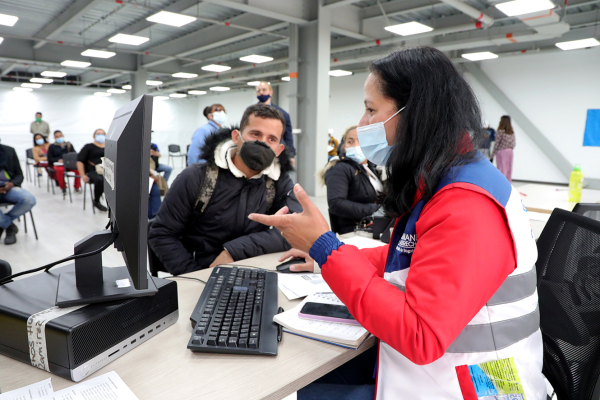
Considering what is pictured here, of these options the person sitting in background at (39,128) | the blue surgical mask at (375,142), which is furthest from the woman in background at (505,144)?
the person sitting in background at (39,128)

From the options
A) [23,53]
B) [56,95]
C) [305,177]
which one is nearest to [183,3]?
[305,177]

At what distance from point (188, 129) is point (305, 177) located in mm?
11597

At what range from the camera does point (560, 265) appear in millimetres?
1114

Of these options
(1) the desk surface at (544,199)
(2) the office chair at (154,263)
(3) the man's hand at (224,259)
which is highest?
(1) the desk surface at (544,199)

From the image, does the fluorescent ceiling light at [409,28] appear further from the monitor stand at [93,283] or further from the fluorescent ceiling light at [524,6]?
the monitor stand at [93,283]

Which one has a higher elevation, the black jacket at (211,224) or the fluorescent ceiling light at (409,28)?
the fluorescent ceiling light at (409,28)

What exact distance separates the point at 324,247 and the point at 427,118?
36cm

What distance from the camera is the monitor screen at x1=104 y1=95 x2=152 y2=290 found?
0.70 meters

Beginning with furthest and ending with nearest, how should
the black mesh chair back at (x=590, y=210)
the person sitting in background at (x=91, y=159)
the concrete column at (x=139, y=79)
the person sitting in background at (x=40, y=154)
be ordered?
the concrete column at (x=139, y=79)
the person sitting in background at (x=40, y=154)
the person sitting in background at (x=91, y=159)
the black mesh chair back at (x=590, y=210)

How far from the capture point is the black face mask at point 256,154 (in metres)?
1.68

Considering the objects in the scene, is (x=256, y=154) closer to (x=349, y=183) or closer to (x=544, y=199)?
(x=349, y=183)

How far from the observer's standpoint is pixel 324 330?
92cm

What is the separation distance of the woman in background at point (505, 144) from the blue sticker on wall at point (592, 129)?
165 cm

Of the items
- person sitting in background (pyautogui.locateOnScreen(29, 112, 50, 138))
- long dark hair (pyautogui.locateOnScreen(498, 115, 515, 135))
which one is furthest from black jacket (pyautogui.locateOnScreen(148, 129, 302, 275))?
person sitting in background (pyautogui.locateOnScreen(29, 112, 50, 138))
